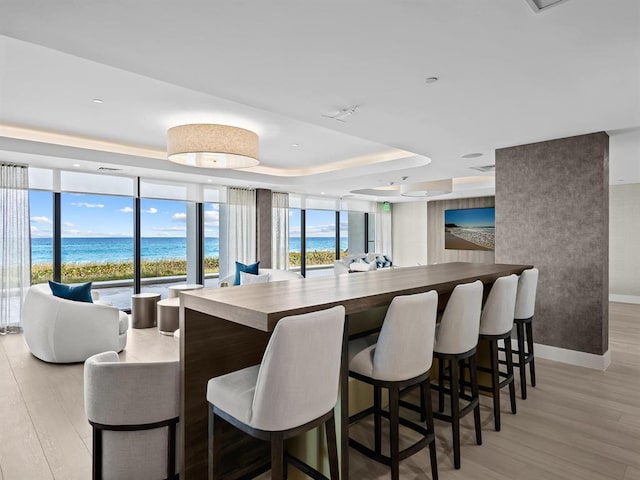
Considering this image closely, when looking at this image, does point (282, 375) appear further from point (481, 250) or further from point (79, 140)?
point (481, 250)

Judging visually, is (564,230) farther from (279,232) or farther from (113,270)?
(113,270)

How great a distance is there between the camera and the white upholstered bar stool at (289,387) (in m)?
1.35

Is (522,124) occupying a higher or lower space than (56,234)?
higher

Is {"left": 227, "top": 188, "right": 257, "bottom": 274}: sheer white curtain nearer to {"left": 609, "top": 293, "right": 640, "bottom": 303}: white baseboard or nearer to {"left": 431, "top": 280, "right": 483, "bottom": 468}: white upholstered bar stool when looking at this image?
{"left": 431, "top": 280, "right": 483, "bottom": 468}: white upholstered bar stool

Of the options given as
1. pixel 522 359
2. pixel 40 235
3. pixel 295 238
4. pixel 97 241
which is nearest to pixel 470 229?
pixel 295 238

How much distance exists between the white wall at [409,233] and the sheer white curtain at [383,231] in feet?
0.70

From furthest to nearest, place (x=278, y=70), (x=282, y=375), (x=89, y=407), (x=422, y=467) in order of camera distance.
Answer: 1. (x=278, y=70)
2. (x=422, y=467)
3. (x=89, y=407)
4. (x=282, y=375)

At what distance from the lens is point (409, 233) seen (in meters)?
11.4

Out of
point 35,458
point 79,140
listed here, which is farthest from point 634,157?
point 79,140

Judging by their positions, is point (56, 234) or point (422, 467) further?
point (56, 234)

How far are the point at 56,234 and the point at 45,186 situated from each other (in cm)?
73

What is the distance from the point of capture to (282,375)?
4.49 feet

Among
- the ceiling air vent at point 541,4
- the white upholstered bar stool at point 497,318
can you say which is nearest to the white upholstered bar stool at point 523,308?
the white upholstered bar stool at point 497,318

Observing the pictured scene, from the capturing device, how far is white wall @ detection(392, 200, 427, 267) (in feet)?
36.2
